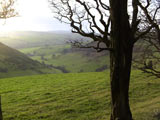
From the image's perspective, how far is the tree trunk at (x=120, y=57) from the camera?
7.71 metres

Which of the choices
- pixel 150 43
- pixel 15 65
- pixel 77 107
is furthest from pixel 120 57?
pixel 15 65

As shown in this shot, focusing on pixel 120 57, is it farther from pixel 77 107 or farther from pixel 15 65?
pixel 15 65

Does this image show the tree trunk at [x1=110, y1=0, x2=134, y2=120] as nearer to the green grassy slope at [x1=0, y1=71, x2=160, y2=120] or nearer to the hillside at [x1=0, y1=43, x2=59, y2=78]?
the green grassy slope at [x1=0, y1=71, x2=160, y2=120]

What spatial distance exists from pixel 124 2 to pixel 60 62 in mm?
178237

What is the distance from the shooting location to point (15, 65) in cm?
14125

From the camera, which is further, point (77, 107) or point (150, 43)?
point (77, 107)

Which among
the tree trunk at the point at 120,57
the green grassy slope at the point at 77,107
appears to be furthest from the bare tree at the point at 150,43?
the tree trunk at the point at 120,57

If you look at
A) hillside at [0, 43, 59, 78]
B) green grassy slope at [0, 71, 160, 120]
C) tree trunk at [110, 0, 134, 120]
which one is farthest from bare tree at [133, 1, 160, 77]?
hillside at [0, 43, 59, 78]

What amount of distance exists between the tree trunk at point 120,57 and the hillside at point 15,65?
398 ft

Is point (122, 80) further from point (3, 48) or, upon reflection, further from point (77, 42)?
point (3, 48)

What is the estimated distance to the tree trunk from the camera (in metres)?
7.71

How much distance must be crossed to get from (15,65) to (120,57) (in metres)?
143

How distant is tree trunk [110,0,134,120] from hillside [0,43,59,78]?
4777 inches

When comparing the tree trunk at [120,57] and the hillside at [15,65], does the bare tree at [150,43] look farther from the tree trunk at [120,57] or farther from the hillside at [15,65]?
the hillside at [15,65]
